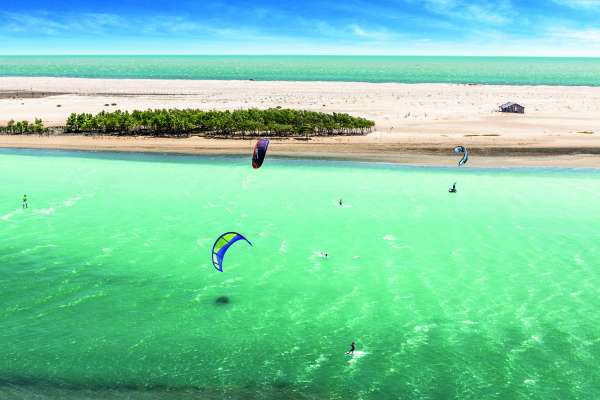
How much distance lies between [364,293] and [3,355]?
19907 millimetres

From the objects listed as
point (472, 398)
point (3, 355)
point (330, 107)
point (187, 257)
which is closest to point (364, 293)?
point (472, 398)

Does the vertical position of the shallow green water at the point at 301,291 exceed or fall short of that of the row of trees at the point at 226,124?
it falls short

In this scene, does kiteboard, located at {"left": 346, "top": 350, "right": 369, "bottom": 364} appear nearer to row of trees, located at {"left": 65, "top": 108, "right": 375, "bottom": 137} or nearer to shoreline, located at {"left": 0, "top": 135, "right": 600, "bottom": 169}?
shoreline, located at {"left": 0, "top": 135, "right": 600, "bottom": 169}

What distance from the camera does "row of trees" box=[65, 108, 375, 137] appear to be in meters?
87.4

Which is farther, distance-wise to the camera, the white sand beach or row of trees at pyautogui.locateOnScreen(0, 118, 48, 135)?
row of trees at pyautogui.locateOnScreen(0, 118, 48, 135)

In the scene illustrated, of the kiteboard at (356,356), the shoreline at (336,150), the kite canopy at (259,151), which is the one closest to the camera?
the kiteboard at (356,356)

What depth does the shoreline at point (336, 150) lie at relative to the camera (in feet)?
236

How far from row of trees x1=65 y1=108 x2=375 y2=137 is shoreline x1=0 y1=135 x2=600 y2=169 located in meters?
3.34

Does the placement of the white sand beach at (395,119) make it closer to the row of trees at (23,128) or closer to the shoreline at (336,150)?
the shoreline at (336,150)

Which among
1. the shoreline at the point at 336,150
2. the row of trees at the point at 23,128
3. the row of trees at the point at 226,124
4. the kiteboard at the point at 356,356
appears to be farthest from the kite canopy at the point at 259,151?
the row of trees at the point at 23,128

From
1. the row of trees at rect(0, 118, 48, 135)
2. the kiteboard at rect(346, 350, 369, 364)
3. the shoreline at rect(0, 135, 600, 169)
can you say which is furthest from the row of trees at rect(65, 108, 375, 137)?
the kiteboard at rect(346, 350, 369, 364)

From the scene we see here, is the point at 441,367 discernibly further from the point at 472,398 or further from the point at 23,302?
the point at 23,302

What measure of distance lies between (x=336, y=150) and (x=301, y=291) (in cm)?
4683

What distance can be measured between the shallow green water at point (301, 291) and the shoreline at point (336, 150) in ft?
41.5
